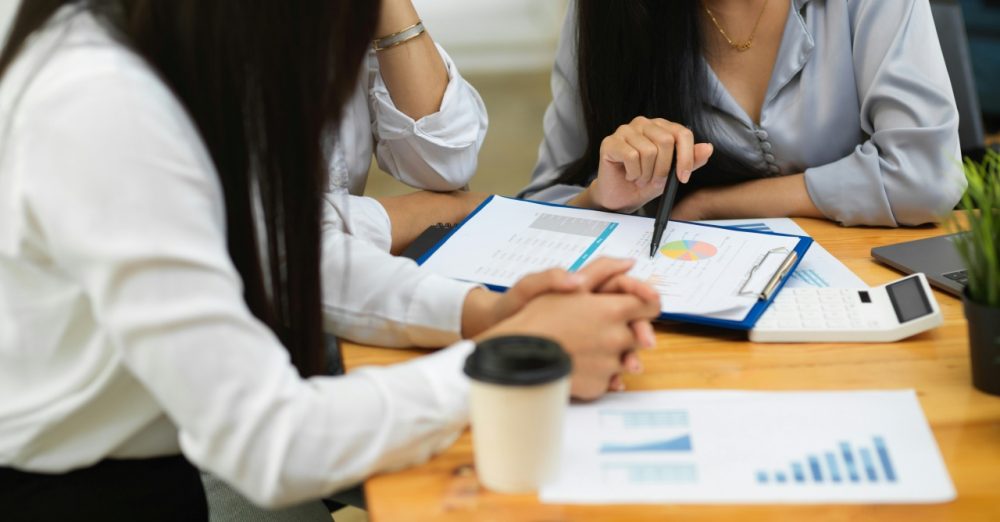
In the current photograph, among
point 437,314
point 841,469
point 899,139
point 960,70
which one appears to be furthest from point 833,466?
point 960,70

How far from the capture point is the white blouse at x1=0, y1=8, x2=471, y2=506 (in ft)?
2.06

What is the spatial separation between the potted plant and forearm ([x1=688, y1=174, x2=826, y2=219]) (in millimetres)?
473

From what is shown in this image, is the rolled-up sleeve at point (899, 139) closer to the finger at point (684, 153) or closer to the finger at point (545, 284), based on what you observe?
the finger at point (684, 153)

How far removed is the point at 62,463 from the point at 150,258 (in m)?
0.28

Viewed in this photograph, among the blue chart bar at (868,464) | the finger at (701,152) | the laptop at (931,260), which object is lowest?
the laptop at (931,260)

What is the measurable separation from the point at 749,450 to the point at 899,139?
28.4 inches

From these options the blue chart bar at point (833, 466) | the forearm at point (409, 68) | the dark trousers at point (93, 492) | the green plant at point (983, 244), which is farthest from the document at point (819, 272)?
the dark trousers at point (93, 492)

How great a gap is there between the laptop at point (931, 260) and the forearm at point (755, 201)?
17 cm

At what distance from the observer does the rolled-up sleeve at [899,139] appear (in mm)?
1232

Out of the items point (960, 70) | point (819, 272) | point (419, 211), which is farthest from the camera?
point (960, 70)

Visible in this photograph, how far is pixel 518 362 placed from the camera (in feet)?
2.08

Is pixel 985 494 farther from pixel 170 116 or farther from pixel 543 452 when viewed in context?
pixel 170 116

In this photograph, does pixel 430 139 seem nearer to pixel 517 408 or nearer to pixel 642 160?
pixel 642 160

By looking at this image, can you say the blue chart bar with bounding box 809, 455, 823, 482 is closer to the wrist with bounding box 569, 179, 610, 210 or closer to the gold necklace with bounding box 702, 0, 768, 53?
the wrist with bounding box 569, 179, 610, 210
